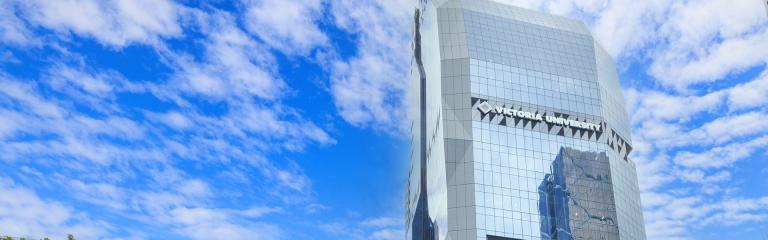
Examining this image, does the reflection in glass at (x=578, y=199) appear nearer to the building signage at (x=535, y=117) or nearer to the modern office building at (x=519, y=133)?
the modern office building at (x=519, y=133)

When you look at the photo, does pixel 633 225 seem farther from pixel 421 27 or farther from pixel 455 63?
pixel 421 27

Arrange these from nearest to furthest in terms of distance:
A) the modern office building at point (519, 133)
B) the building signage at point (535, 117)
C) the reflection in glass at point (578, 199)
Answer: the modern office building at point (519, 133) < the reflection in glass at point (578, 199) < the building signage at point (535, 117)

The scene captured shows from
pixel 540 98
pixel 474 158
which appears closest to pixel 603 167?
pixel 540 98

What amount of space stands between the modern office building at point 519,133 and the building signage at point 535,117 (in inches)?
7.7

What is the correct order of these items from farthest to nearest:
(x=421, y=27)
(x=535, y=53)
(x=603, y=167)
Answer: (x=421, y=27) < (x=535, y=53) < (x=603, y=167)

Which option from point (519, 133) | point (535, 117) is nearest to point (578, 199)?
point (519, 133)

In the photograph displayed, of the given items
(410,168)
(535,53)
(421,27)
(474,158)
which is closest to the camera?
(474,158)

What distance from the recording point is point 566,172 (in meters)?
118

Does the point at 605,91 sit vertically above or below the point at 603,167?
above

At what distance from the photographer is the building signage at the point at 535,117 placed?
119688 mm

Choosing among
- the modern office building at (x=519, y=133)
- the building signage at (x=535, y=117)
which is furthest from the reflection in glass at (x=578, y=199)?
the building signage at (x=535, y=117)

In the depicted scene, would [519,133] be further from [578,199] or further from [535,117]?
[578,199]

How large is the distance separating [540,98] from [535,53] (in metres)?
11.8

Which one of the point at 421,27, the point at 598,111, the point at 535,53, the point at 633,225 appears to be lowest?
the point at 633,225
